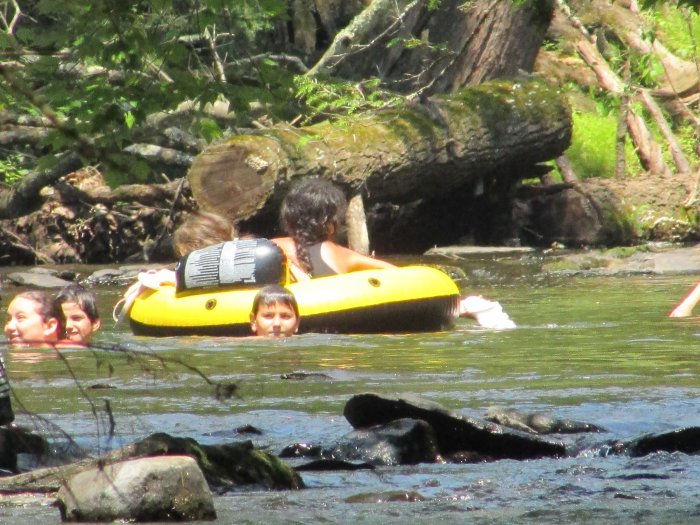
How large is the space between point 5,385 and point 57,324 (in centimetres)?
374

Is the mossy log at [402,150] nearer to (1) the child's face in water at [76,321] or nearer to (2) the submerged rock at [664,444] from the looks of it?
(1) the child's face in water at [76,321]

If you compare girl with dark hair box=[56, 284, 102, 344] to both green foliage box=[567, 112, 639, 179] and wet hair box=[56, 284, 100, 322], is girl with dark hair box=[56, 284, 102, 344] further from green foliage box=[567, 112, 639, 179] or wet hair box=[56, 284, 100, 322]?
green foliage box=[567, 112, 639, 179]

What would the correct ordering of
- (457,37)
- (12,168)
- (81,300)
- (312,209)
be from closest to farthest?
(81,300)
(312,209)
(457,37)
(12,168)

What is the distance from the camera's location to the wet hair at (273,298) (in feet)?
29.9

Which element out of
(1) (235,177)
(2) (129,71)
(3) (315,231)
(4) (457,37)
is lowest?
(3) (315,231)

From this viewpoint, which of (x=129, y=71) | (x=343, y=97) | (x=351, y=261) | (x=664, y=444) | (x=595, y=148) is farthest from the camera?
(x=595, y=148)

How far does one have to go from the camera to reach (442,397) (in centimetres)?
627

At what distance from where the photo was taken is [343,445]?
485cm

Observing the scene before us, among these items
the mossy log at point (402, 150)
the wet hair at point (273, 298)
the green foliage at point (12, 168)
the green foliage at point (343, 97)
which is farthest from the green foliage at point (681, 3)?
the green foliage at point (12, 168)

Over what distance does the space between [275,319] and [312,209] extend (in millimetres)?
1006

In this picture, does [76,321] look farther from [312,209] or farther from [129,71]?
[129,71]

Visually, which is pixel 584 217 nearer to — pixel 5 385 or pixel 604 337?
pixel 604 337

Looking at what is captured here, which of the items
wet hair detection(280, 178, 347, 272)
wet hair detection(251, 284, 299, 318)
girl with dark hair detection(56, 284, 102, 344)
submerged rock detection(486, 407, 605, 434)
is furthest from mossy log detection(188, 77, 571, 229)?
submerged rock detection(486, 407, 605, 434)

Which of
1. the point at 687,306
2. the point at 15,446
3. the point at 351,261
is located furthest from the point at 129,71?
the point at 687,306
